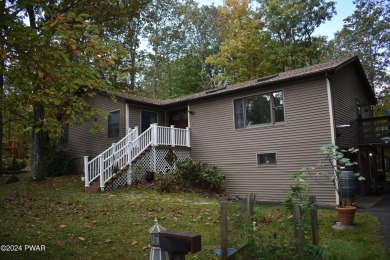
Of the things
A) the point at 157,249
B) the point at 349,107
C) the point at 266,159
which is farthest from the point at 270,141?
the point at 157,249

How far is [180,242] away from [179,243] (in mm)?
18

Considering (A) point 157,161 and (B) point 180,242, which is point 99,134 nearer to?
(A) point 157,161

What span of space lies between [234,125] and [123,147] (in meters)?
5.06

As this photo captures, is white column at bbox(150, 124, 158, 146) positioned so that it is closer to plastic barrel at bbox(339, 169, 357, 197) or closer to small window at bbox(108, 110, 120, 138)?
small window at bbox(108, 110, 120, 138)

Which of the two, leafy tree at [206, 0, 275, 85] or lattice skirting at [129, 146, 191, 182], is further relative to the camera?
leafy tree at [206, 0, 275, 85]

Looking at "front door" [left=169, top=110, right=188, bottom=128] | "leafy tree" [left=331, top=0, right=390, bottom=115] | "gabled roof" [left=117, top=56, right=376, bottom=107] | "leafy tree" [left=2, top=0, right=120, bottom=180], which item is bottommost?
"leafy tree" [left=2, top=0, right=120, bottom=180]

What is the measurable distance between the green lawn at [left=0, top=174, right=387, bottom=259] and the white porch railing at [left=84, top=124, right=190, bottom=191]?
333cm

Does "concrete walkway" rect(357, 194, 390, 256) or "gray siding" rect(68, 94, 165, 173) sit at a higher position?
"gray siding" rect(68, 94, 165, 173)

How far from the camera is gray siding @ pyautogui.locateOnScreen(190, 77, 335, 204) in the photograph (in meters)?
11.4

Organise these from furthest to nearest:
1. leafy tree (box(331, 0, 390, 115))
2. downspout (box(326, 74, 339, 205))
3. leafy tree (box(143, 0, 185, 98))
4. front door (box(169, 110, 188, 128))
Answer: leafy tree (box(143, 0, 185, 98)) < leafy tree (box(331, 0, 390, 115)) < front door (box(169, 110, 188, 128)) < downspout (box(326, 74, 339, 205))

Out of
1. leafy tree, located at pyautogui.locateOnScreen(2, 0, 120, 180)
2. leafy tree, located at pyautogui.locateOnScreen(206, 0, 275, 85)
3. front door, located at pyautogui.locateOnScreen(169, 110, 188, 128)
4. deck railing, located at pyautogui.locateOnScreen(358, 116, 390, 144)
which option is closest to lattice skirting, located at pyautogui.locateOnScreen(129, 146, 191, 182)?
front door, located at pyautogui.locateOnScreen(169, 110, 188, 128)

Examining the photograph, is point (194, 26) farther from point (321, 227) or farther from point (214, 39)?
point (321, 227)

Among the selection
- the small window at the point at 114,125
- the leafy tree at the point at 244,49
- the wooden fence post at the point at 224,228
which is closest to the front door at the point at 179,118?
the small window at the point at 114,125

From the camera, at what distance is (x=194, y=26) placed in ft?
107
